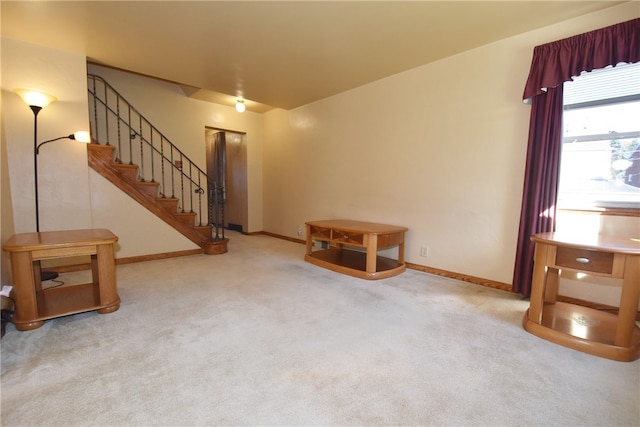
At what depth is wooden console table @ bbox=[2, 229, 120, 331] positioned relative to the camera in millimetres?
1866

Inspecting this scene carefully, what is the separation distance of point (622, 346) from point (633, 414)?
0.57 metres

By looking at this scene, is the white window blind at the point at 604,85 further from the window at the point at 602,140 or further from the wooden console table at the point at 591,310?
the wooden console table at the point at 591,310

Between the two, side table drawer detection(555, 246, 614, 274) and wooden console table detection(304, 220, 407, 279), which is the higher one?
side table drawer detection(555, 246, 614, 274)

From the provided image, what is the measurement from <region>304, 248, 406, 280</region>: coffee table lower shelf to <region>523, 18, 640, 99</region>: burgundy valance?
2108 mm

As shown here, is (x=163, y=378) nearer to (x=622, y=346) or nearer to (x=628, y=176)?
(x=622, y=346)

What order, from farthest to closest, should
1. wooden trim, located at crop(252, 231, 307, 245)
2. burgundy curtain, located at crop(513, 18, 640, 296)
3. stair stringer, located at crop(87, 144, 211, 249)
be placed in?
wooden trim, located at crop(252, 231, 307, 245), stair stringer, located at crop(87, 144, 211, 249), burgundy curtain, located at crop(513, 18, 640, 296)

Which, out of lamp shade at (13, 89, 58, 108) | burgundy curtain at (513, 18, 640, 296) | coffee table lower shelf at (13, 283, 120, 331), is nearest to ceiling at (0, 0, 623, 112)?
burgundy curtain at (513, 18, 640, 296)

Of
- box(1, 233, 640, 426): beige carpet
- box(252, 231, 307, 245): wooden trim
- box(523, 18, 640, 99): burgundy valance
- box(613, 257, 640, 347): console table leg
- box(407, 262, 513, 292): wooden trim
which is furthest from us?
box(252, 231, 307, 245): wooden trim

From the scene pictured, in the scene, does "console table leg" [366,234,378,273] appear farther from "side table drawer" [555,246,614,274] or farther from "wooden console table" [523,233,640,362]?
"side table drawer" [555,246,614,274]

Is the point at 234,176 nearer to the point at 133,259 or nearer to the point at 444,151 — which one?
the point at 133,259

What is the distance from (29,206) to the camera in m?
2.94

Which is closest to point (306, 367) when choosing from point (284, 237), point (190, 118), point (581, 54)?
point (581, 54)

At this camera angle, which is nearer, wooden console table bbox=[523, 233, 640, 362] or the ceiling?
wooden console table bbox=[523, 233, 640, 362]

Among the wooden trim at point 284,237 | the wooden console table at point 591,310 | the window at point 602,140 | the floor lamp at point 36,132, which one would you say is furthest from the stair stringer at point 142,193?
the window at point 602,140
